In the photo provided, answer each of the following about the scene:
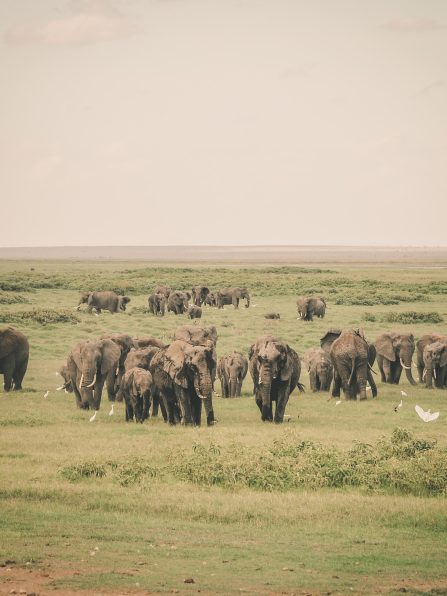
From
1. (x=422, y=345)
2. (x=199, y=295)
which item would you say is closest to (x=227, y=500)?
(x=422, y=345)

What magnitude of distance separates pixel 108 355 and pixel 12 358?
15.1 feet

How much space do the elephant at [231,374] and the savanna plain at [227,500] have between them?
17.5 inches

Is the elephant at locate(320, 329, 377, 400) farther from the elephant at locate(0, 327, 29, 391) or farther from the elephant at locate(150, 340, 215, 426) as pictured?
the elephant at locate(0, 327, 29, 391)

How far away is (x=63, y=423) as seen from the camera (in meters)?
25.2

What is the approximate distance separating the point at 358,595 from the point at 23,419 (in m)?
14.3

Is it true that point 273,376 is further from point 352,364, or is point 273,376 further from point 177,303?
point 177,303

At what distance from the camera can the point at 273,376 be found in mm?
25875

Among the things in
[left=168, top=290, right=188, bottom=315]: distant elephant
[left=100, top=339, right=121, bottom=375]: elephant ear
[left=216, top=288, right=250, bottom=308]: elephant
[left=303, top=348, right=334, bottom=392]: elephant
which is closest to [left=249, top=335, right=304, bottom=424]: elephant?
[left=100, top=339, right=121, bottom=375]: elephant ear

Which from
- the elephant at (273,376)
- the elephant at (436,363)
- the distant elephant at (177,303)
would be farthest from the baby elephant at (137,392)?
the distant elephant at (177,303)

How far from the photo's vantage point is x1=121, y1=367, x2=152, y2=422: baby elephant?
1001 inches

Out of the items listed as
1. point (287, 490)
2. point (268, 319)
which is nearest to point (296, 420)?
point (287, 490)

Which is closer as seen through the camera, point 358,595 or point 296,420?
point 358,595

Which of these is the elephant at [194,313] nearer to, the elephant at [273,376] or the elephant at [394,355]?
the elephant at [394,355]

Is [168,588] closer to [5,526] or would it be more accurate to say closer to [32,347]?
[5,526]
